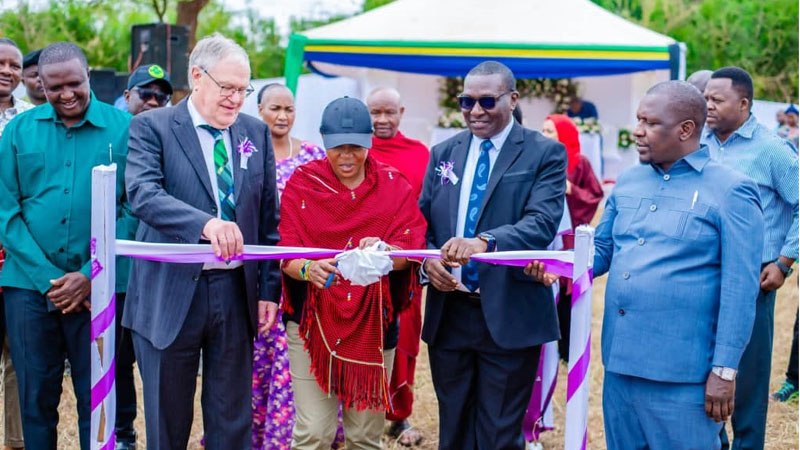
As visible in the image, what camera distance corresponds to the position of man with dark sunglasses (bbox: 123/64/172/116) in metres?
5.78

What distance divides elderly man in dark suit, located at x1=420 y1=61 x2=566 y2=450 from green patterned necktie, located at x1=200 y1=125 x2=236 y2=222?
91 centimetres

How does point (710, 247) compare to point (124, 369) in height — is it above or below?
above

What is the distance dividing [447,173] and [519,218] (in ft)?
1.31

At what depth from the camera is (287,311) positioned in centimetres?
412

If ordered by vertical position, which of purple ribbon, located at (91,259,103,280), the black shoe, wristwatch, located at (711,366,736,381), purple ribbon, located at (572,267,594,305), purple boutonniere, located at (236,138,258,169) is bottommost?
the black shoe

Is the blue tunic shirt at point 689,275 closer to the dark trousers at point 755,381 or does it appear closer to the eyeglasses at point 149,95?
the dark trousers at point 755,381

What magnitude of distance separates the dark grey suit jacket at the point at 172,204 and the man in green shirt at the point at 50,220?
0.37 m

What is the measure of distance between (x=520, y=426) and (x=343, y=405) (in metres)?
0.83

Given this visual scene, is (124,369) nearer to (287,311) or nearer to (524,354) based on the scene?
(287,311)

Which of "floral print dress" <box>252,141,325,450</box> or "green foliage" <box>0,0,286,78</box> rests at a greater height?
"green foliage" <box>0,0,286,78</box>

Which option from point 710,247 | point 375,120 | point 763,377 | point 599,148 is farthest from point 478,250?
point 599,148

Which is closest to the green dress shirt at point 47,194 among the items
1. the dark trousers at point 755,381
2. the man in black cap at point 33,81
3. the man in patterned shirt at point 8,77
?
the man in patterned shirt at point 8,77

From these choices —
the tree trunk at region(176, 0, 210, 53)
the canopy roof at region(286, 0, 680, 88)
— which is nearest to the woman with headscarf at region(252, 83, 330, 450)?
the canopy roof at region(286, 0, 680, 88)

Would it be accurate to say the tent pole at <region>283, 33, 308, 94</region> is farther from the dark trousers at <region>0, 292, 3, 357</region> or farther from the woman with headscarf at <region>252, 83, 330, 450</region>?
the dark trousers at <region>0, 292, 3, 357</region>
